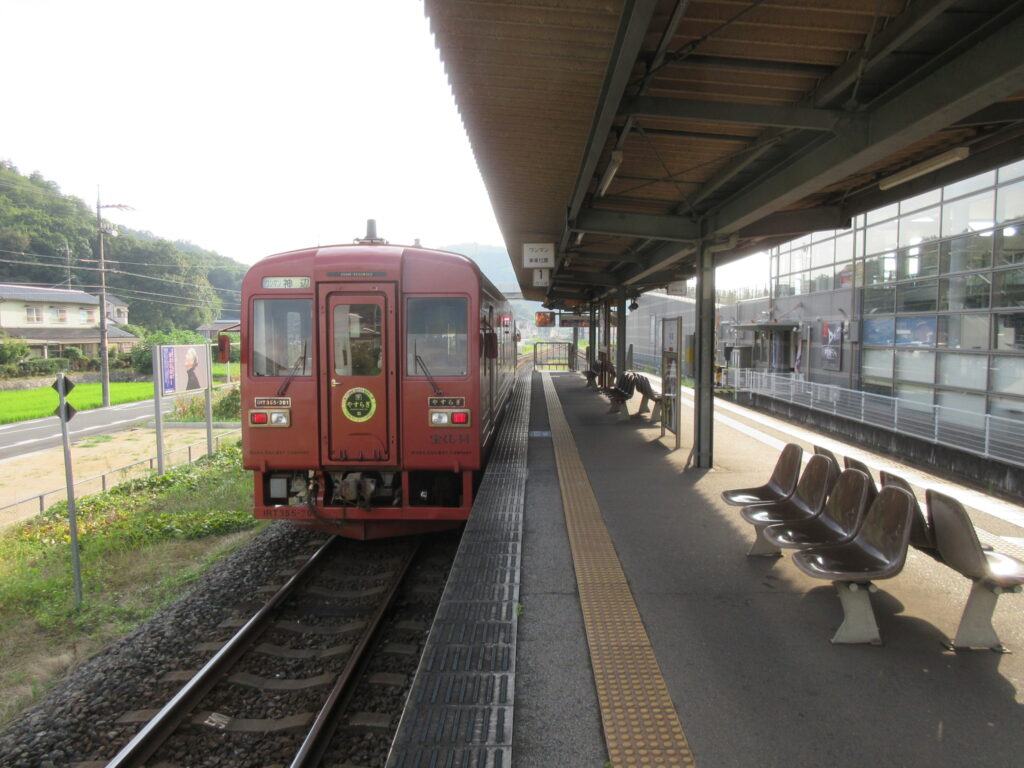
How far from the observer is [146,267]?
66375mm

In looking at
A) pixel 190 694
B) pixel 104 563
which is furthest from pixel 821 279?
pixel 190 694

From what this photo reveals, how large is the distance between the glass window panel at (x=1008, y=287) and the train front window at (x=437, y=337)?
35.0 feet

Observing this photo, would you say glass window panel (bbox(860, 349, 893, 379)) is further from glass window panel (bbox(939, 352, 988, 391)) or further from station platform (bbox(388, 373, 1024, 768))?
station platform (bbox(388, 373, 1024, 768))

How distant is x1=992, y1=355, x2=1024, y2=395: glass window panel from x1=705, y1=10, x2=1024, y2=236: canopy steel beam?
8164mm

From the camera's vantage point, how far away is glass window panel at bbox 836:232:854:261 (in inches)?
703

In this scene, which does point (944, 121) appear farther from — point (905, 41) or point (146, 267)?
point (146, 267)

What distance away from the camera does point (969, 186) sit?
42.4ft

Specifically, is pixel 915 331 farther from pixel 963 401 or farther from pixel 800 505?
pixel 800 505

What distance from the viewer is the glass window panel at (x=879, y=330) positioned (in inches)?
621

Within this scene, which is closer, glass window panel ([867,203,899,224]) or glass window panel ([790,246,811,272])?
glass window panel ([867,203,899,224])

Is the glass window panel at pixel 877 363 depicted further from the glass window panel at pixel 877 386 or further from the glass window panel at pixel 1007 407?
the glass window panel at pixel 1007 407

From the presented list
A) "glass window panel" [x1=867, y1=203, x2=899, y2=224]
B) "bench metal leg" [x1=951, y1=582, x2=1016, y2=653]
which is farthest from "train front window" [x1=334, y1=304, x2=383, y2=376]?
"glass window panel" [x1=867, y1=203, x2=899, y2=224]

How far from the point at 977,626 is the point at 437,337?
4.56 metres

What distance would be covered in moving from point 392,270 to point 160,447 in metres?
8.93
